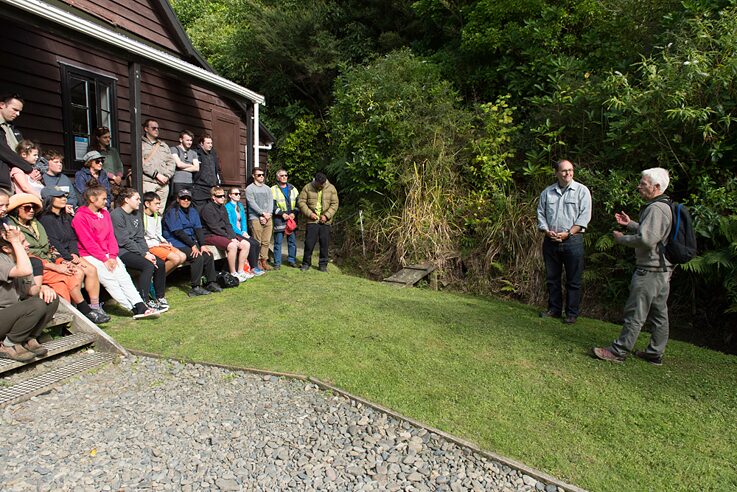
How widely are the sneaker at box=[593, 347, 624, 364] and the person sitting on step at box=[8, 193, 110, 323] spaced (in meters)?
5.07

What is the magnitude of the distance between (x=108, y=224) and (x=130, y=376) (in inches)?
86.8

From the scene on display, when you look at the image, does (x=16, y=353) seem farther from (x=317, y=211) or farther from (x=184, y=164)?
(x=317, y=211)

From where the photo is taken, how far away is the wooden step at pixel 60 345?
3.80m

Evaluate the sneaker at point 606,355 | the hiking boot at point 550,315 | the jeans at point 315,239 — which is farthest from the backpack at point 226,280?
the sneaker at point 606,355

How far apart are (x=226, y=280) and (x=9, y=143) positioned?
312 cm

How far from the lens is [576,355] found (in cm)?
485

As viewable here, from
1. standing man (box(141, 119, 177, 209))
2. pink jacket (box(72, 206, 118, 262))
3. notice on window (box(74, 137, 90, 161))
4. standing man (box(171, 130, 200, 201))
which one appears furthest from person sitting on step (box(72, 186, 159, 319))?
notice on window (box(74, 137, 90, 161))

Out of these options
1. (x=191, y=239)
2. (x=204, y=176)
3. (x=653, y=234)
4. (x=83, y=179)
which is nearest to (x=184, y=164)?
(x=204, y=176)

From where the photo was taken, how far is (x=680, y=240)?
434cm

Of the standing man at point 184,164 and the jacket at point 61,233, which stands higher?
the standing man at point 184,164

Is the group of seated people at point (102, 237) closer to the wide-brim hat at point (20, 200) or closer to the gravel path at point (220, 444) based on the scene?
the wide-brim hat at point (20, 200)

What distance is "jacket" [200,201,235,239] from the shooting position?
296 inches

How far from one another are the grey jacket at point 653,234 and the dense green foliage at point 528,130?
219 cm

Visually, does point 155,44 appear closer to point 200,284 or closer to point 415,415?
point 200,284
